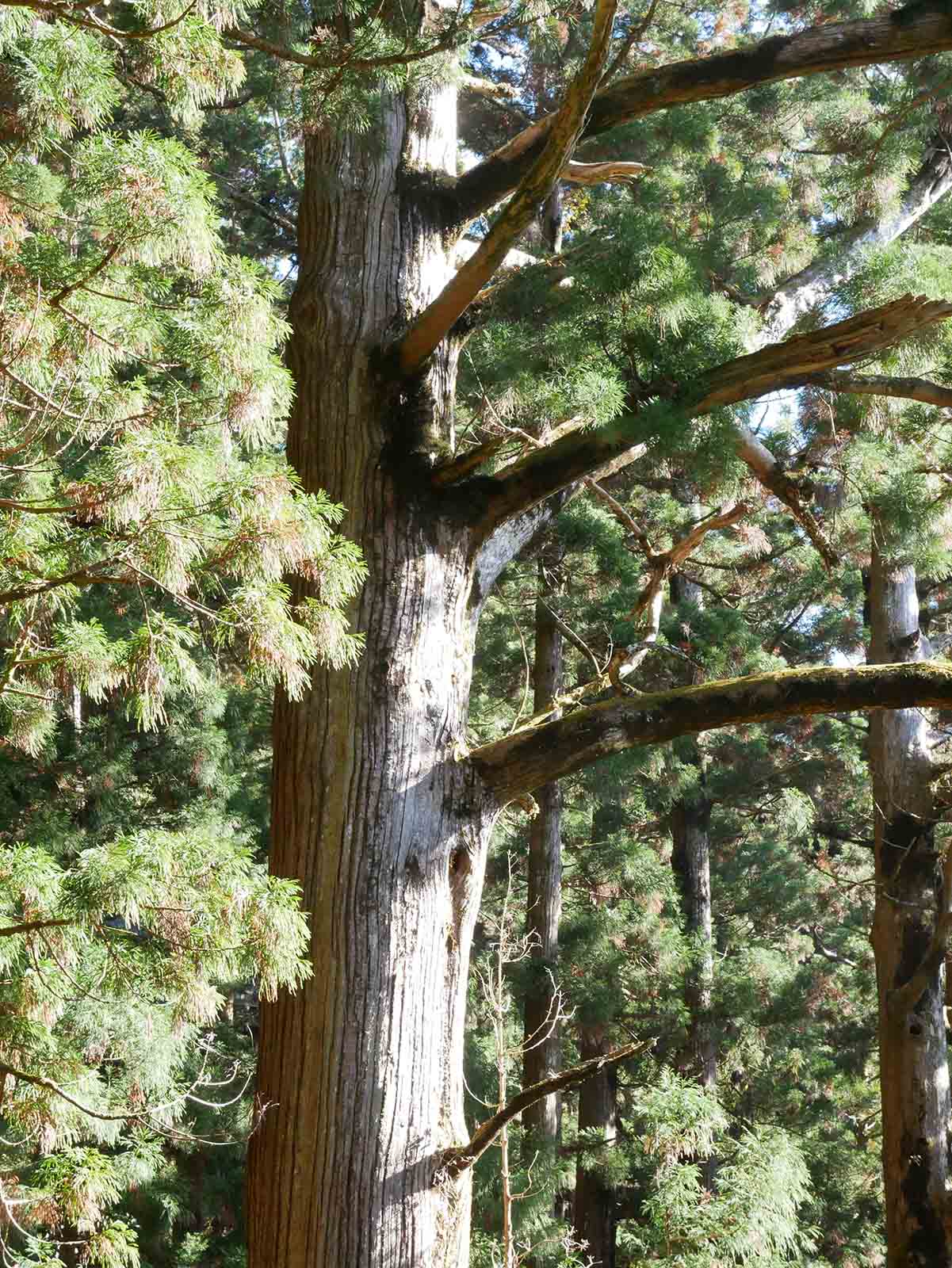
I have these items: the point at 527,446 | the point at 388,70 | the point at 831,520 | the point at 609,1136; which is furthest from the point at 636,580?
the point at 388,70

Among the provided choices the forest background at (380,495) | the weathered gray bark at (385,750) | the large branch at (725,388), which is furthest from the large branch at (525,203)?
the large branch at (725,388)

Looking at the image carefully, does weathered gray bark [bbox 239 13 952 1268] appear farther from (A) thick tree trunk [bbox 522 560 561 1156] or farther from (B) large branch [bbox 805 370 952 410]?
(A) thick tree trunk [bbox 522 560 561 1156]

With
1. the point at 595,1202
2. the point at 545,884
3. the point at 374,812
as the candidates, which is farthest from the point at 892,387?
the point at 595,1202

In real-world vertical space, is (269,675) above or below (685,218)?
below

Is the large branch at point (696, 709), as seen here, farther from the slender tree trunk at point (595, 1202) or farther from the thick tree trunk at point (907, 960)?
the slender tree trunk at point (595, 1202)

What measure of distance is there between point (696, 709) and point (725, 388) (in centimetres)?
96

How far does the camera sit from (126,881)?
98.3 inches

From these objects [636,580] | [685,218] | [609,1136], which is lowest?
[609,1136]

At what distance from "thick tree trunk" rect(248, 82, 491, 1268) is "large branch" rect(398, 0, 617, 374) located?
0.90ft

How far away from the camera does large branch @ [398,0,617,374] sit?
8.40ft

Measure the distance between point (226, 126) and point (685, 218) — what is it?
5.39 meters

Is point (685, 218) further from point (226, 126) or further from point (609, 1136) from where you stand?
point (609, 1136)

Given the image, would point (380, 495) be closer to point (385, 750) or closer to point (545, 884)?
point (385, 750)

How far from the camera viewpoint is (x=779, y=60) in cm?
336
